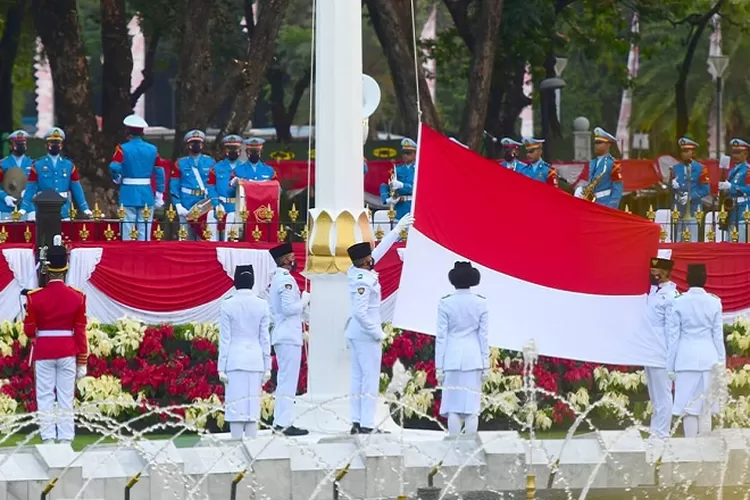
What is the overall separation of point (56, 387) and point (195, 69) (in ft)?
35.2

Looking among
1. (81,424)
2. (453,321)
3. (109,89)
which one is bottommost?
(81,424)

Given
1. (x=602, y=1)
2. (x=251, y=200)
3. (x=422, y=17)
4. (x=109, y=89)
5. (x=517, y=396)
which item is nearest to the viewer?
(x=517, y=396)

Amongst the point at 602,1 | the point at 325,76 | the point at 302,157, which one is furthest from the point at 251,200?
the point at 302,157

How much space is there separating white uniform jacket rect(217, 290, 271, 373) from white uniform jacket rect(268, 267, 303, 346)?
489mm

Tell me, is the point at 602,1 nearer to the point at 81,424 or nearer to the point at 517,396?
the point at 517,396

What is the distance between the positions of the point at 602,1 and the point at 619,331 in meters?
16.4

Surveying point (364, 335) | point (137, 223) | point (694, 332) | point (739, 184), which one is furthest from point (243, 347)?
point (739, 184)

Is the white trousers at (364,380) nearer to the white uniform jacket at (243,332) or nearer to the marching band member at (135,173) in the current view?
the white uniform jacket at (243,332)

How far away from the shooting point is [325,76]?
15938mm

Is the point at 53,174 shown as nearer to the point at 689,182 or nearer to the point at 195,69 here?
the point at 195,69

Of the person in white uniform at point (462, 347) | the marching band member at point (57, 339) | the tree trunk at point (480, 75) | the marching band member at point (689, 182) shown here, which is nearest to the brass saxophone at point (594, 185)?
the marching band member at point (689, 182)

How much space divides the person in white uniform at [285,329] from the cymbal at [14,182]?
744 centimetres

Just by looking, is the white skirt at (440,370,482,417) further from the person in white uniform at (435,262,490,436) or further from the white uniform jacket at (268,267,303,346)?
the white uniform jacket at (268,267,303,346)

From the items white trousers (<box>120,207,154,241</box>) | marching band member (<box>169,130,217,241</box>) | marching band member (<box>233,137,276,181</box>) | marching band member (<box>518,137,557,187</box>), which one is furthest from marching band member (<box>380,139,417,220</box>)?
white trousers (<box>120,207,154,241</box>)
